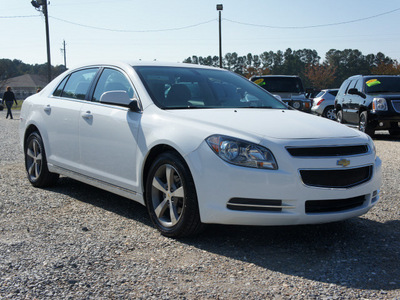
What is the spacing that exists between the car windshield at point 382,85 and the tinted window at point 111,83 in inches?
396

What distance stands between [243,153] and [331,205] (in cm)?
83

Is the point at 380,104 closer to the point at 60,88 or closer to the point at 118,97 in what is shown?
the point at 60,88

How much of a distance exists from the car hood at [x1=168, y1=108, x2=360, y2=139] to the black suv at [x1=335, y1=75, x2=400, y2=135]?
8999 mm

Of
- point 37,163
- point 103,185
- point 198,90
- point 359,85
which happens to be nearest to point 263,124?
point 198,90

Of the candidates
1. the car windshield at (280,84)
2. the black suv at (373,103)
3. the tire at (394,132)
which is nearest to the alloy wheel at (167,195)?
the black suv at (373,103)

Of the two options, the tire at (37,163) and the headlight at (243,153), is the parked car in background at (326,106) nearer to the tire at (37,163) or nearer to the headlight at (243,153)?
the tire at (37,163)

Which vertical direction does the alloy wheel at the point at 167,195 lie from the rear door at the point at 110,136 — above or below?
below

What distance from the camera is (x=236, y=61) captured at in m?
122

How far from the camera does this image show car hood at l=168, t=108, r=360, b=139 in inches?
153

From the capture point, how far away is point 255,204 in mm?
3758

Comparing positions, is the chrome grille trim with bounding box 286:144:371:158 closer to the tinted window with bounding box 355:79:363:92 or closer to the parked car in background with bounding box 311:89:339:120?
the tinted window with bounding box 355:79:363:92

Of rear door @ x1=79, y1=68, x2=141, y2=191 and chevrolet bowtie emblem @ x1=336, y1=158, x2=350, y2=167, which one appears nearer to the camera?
chevrolet bowtie emblem @ x1=336, y1=158, x2=350, y2=167

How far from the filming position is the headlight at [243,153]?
370 centimetres

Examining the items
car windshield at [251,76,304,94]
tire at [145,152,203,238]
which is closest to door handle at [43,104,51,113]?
tire at [145,152,203,238]
